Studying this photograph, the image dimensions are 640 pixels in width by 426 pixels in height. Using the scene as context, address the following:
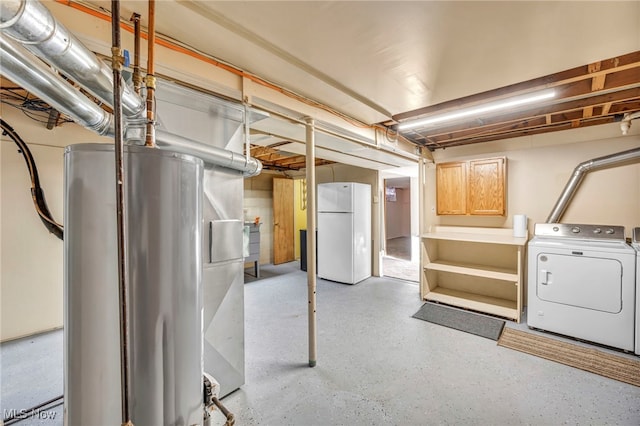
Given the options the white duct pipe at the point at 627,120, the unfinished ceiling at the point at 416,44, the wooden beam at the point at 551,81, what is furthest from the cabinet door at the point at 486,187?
the wooden beam at the point at 551,81

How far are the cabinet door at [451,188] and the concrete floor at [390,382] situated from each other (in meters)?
1.81

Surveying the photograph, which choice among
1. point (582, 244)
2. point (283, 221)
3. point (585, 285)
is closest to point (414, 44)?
point (582, 244)

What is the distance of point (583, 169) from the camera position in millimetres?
3127

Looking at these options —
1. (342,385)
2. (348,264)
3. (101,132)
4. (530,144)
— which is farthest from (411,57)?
(348,264)

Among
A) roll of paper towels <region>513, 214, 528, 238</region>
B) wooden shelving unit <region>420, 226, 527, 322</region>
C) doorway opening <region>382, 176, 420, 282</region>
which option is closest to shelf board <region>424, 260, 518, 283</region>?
wooden shelving unit <region>420, 226, 527, 322</region>

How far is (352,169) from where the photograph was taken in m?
5.54

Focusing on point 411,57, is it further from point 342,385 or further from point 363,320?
point 363,320

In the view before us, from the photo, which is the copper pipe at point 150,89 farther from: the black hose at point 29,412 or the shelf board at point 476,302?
the shelf board at point 476,302

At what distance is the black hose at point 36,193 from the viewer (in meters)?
2.64

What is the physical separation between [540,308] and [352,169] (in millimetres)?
3777

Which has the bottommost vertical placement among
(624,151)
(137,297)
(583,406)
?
(583,406)

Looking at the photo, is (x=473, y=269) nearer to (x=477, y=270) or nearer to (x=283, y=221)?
(x=477, y=270)

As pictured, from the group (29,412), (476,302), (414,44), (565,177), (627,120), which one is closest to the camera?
(414,44)

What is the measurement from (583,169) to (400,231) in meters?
8.81
